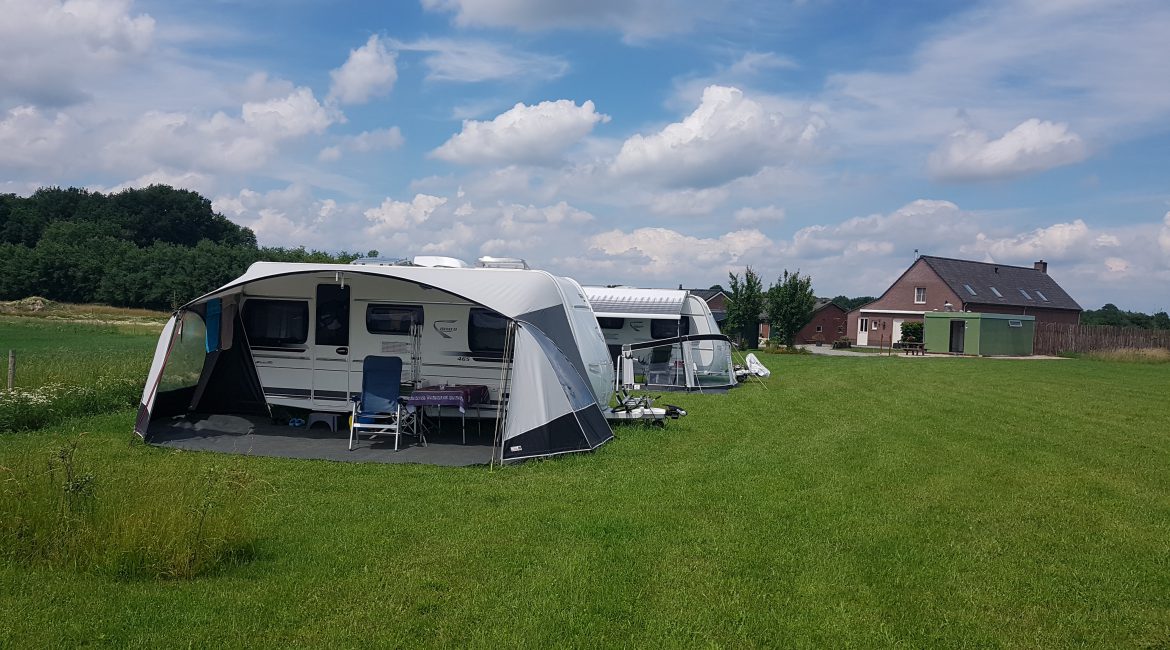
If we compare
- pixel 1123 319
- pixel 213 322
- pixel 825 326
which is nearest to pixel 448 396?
pixel 213 322

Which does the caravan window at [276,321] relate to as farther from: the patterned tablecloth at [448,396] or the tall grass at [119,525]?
the tall grass at [119,525]

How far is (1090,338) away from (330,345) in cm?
3595

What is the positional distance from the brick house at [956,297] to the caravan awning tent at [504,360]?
119 feet

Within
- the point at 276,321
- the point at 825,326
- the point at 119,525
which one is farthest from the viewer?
the point at 825,326

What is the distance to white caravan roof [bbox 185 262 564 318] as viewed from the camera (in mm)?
9164

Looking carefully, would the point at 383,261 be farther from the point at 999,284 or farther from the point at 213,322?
the point at 999,284

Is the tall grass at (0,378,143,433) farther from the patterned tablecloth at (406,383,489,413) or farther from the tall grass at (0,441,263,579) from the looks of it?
the tall grass at (0,441,263,579)

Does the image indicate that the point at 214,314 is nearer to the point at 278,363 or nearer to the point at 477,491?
the point at 278,363

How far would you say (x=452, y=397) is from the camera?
A: 9641 millimetres

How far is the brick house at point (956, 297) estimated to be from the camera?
4312cm

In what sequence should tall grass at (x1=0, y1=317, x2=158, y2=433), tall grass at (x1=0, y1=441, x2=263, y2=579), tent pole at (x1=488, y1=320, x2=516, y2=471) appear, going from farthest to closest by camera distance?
tall grass at (x1=0, y1=317, x2=158, y2=433)
tent pole at (x1=488, y1=320, x2=516, y2=471)
tall grass at (x1=0, y1=441, x2=263, y2=579)

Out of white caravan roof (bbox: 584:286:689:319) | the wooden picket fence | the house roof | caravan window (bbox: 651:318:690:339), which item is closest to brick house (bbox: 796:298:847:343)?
the house roof

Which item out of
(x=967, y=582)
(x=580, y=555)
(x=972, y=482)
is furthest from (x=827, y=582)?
(x=972, y=482)

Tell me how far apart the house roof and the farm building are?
5917 mm
